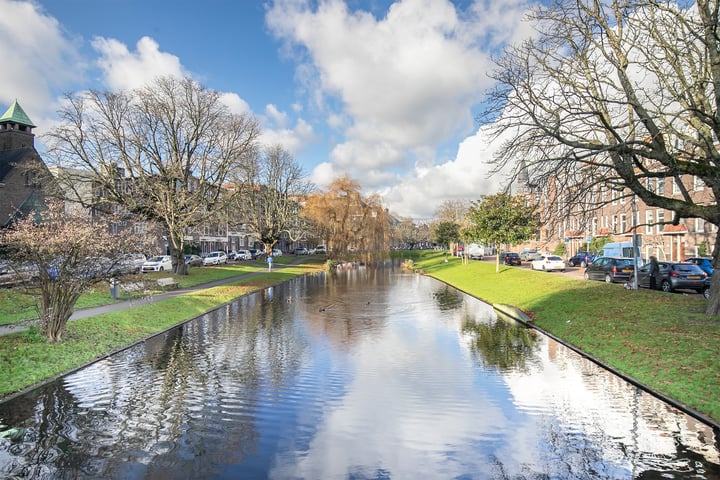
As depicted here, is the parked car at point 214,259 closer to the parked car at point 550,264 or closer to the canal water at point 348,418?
the parked car at point 550,264

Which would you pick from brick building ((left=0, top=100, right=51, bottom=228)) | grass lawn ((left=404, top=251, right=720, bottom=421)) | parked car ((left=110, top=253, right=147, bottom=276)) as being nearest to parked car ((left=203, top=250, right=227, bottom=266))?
brick building ((left=0, top=100, right=51, bottom=228))

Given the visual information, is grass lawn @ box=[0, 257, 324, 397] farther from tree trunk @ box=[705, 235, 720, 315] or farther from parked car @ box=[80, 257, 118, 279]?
tree trunk @ box=[705, 235, 720, 315]

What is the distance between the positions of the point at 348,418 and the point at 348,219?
4961 centimetres

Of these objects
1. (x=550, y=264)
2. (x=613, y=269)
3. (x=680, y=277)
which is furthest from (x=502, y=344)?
(x=550, y=264)

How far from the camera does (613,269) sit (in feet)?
92.6

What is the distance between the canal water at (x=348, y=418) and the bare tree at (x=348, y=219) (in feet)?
138

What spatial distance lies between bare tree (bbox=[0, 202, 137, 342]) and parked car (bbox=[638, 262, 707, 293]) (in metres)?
23.5

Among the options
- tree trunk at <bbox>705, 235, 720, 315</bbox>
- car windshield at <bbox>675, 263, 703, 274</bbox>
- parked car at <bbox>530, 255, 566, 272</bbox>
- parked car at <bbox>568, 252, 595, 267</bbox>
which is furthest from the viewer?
parked car at <bbox>568, 252, 595, 267</bbox>

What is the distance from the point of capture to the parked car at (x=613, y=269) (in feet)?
91.2

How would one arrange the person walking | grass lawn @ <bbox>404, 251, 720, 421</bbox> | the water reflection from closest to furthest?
grass lawn @ <bbox>404, 251, 720, 421</bbox>
the water reflection
the person walking

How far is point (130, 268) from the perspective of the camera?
43.4 feet

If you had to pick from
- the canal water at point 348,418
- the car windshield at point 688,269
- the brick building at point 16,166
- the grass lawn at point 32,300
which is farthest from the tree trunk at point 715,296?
the brick building at point 16,166

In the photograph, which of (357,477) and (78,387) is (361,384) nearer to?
(357,477)

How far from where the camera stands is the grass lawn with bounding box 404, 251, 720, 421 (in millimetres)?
8938
